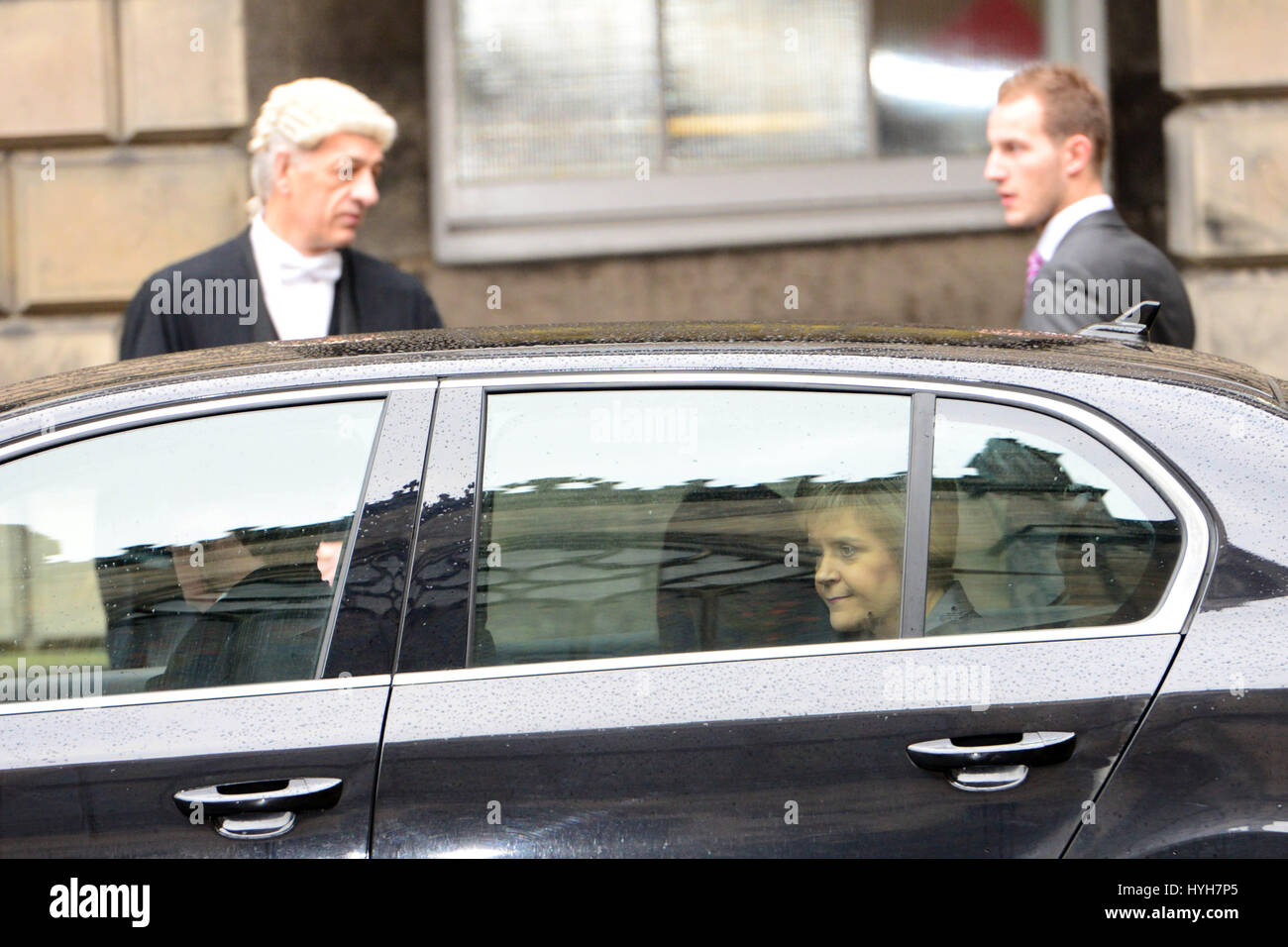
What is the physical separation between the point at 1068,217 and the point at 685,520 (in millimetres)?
1971

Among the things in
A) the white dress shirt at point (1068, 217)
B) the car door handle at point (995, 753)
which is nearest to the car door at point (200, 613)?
the car door handle at point (995, 753)

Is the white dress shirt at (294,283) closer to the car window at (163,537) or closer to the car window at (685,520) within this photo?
the car window at (163,537)

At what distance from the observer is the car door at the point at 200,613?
218cm

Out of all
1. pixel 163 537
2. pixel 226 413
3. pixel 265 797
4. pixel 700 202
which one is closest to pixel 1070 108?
pixel 226 413

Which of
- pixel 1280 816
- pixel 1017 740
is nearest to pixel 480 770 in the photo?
pixel 1017 740

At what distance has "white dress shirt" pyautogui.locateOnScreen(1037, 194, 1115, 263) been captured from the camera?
3.79 metres

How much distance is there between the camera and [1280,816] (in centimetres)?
212

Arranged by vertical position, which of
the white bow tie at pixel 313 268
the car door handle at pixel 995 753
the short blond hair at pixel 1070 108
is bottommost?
the car door handle at pixel 995 753

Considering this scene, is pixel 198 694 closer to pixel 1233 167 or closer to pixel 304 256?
pixel 304 256

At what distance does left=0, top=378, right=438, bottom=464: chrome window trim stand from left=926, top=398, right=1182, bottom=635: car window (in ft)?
2.68

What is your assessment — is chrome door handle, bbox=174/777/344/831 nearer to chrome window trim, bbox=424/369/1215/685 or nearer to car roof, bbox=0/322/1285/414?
chrome window trim, bbox=424/369/1215/685

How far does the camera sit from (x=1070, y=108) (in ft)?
12.7

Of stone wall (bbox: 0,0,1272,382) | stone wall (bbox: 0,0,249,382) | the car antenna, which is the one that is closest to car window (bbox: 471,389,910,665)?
the car antenna
